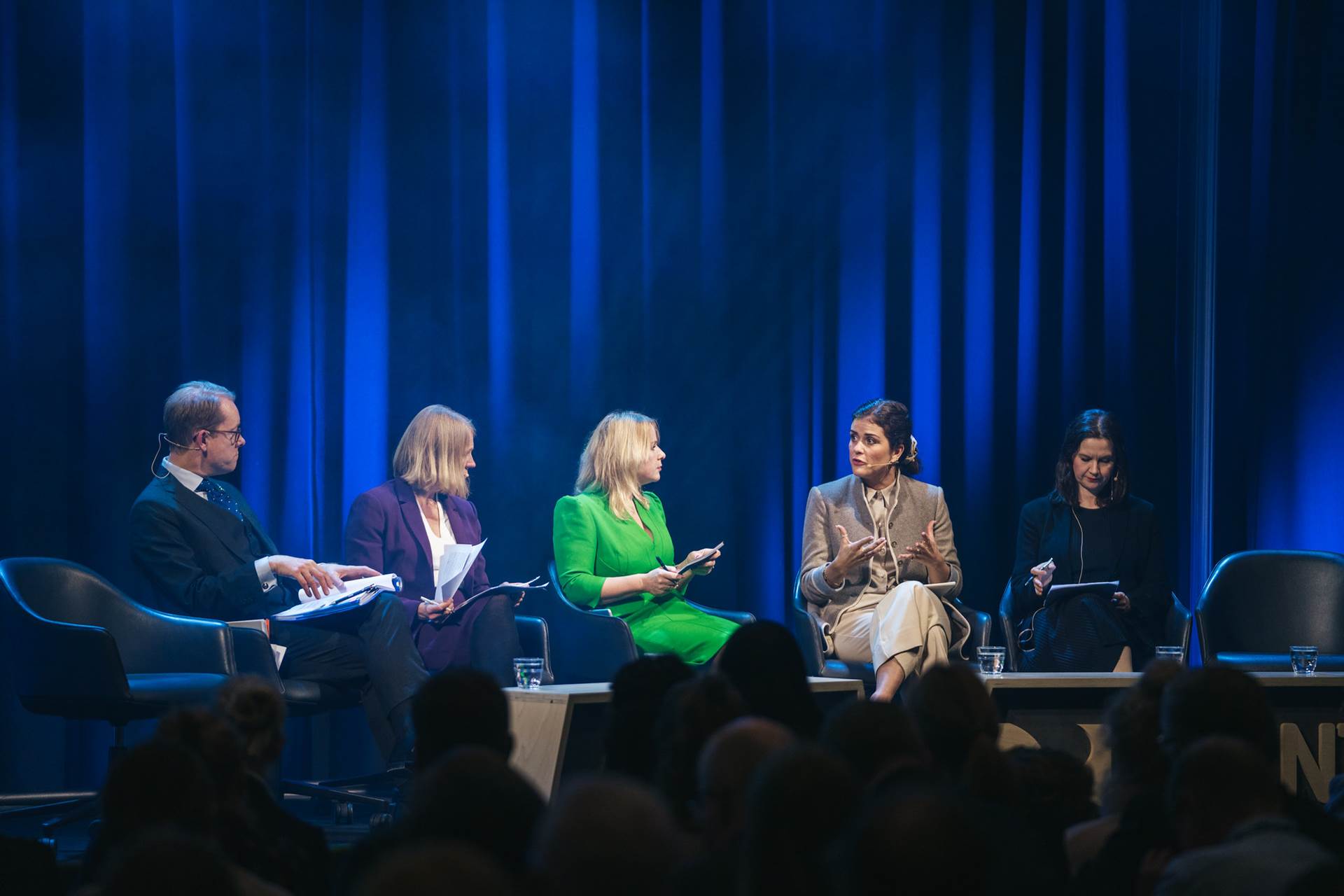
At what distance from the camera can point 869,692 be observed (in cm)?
436

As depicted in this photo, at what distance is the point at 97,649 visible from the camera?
3641mm

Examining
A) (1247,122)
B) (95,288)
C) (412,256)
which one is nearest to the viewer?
(95,288)

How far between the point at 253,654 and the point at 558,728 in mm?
1096

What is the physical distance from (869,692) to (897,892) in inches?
134

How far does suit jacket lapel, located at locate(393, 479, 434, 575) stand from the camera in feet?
14.8

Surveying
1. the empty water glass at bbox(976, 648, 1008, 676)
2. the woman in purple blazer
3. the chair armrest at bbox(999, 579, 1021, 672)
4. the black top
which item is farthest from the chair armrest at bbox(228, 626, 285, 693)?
the black top

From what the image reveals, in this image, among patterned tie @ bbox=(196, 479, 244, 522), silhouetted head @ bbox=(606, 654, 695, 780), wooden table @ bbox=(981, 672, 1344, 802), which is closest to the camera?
silhouetted head @ bbox=(606, 654, 695, 780)

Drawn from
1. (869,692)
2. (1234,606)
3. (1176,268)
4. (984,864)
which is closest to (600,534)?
(869,692)

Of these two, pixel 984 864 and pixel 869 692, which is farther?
pixel 869 692

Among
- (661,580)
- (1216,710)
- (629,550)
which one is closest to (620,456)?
(629,550)

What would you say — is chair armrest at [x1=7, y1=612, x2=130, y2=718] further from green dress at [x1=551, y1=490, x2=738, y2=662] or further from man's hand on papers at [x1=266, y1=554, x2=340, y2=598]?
green dress at [x1=551, y1=490, x2=738, y2=662]

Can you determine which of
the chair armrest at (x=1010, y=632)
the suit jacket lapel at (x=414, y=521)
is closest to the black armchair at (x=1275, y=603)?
the chair armrest at (x=1010, y=632)

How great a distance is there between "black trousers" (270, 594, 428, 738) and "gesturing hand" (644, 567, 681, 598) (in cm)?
79

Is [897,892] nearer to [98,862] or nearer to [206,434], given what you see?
[98,862]
